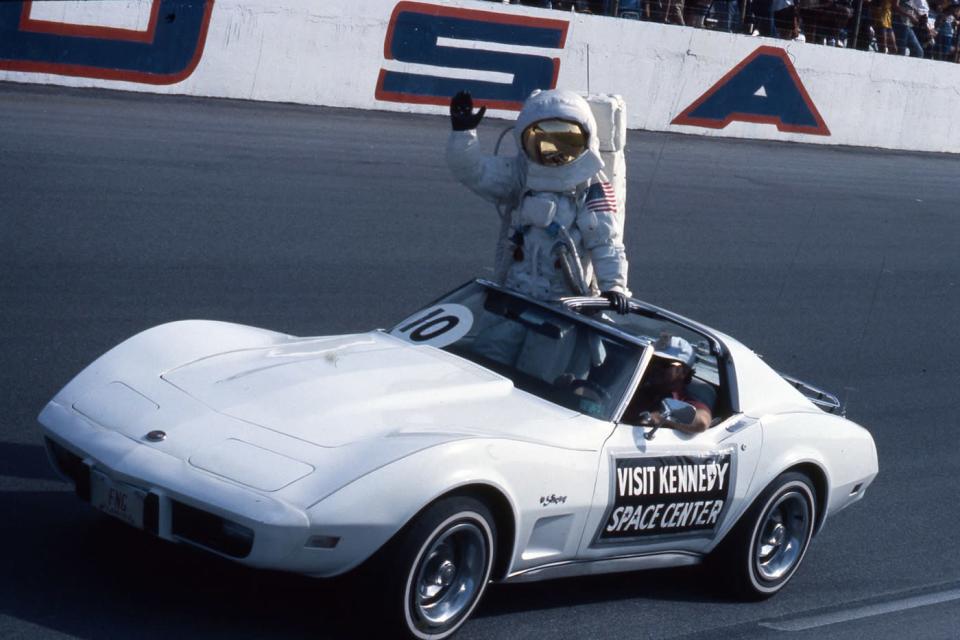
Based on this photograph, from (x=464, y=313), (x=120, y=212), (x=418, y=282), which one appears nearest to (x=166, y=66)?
(x=120, y=212)

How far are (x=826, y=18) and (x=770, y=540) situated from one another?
1677 centimetres

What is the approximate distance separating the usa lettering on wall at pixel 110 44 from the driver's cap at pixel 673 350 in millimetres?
9231

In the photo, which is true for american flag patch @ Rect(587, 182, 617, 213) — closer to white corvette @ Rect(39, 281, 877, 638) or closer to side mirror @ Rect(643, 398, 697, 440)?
white corvette @ Rect(39, 281, 877, 638)

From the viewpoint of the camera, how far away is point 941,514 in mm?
7676

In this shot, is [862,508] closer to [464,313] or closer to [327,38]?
[464,313]

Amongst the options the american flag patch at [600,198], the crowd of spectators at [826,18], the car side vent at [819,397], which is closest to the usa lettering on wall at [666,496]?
the car side vent at [819,397]

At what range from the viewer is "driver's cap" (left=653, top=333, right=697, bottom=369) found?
5984mm

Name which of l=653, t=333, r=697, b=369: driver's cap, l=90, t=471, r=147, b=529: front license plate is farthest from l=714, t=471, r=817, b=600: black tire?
l=90, t=471, r=147, b=529: front license plate

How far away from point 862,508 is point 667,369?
2334 mm

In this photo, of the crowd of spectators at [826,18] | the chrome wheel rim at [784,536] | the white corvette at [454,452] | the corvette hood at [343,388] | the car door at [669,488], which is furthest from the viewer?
the crowd of spectators at [826,18]

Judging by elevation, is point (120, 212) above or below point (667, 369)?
below

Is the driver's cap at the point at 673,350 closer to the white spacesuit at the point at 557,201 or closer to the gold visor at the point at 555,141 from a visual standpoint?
the white spacesuit at the point at 557,201

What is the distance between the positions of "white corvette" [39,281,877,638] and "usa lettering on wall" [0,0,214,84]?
28.8 ft

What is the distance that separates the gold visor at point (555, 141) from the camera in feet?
21.8
